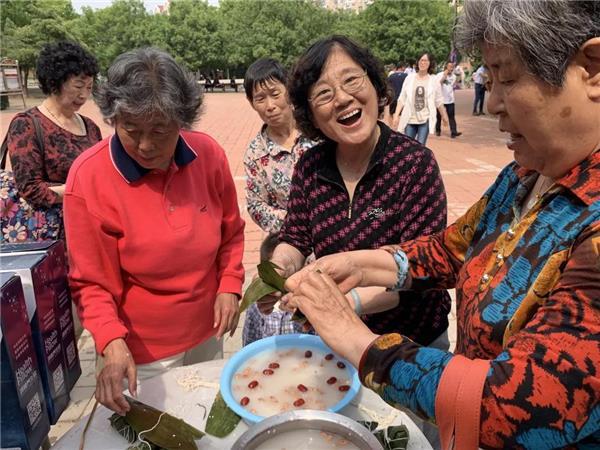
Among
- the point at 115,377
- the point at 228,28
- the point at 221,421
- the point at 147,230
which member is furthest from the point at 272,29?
the point at 221,421

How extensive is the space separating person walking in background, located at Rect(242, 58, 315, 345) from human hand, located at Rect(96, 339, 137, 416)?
1611mm

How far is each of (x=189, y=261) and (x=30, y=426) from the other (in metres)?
0.83

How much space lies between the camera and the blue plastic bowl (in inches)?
57.9

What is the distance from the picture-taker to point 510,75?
3.41 feet

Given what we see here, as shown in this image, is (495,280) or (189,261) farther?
(189,261)

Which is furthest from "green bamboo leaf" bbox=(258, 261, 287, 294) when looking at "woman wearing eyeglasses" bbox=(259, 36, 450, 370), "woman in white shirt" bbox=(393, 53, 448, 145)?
"woman in white shirt" bbox=(393, 53, 448, 145)

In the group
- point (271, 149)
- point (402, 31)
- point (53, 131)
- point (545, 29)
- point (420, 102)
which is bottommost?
point (420, 102)

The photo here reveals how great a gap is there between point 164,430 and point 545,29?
4.72ft

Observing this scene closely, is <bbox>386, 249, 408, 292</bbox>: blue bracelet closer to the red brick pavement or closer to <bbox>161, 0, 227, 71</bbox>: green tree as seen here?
the red brick pavement

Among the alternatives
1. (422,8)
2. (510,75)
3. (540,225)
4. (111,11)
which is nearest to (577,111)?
(510,75)

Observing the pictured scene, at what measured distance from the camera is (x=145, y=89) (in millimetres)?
1791

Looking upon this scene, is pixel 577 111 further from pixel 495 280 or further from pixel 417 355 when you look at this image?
pixel 417 355

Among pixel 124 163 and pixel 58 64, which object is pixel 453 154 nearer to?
pixel 58 64

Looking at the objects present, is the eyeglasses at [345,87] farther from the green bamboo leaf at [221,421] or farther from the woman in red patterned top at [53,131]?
the woman in red patterned top at [53,131]
